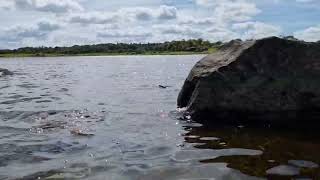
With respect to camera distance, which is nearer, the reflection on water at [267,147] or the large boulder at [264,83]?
the reflection on water at [267,147]

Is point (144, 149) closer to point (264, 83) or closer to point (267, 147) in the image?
point (267, 147)

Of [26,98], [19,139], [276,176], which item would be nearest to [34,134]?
[19,139]

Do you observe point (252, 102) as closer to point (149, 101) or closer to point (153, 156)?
point (153, 156)

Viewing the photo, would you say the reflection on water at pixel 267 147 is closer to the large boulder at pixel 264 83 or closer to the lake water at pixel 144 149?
the lake water at pixel 144 149

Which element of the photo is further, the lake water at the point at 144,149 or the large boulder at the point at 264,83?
the large boulder at the point at 264,83

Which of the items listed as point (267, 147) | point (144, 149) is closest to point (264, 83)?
point (267, 147)

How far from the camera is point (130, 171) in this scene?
934 centimetres

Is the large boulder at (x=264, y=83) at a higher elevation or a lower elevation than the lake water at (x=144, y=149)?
higher

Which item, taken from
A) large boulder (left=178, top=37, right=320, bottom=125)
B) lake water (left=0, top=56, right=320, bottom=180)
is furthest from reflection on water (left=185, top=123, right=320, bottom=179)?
large boulder (left=178, top=37, right=320, bottom=125)

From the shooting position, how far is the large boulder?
44.8 feet

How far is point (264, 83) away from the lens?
13.8 m

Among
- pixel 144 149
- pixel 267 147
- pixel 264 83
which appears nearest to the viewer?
pixel 267 147

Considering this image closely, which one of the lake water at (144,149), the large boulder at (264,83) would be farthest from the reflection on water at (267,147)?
the large boulder at (264,83)

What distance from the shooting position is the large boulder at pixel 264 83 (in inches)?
537
